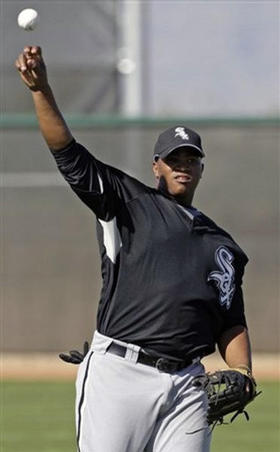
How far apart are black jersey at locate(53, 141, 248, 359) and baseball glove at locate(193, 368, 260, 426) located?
0.11 metres

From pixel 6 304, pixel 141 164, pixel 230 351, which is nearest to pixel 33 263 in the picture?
pixel 6 304

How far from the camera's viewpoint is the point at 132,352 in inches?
170

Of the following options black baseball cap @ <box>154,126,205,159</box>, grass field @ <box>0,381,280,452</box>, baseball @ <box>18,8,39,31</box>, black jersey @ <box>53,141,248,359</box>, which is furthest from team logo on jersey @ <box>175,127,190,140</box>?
grass field @ <box>0,381,280,452</box>

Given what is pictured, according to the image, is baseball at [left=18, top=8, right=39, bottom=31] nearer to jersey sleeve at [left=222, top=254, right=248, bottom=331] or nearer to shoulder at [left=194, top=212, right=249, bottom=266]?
shoulder at [left=194, top=212, right=249, bottom=266]

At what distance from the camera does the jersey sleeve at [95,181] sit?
169 inches

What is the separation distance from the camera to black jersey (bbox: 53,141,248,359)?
434cm

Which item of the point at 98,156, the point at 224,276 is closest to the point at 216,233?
the point at 224,276

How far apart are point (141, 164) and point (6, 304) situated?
2.44 m

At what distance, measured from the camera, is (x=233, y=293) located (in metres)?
4.55

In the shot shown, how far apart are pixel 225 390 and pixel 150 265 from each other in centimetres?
55

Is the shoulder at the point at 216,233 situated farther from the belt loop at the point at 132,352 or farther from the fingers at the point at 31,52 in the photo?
the fingers at the point at 31,52

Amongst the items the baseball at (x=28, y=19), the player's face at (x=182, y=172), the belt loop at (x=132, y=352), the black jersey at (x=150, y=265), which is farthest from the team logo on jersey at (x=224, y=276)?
the baseball at (x=28, y=19)

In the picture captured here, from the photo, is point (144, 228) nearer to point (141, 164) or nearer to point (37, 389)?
point (37, 389)

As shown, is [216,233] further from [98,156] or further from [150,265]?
[98,156]
